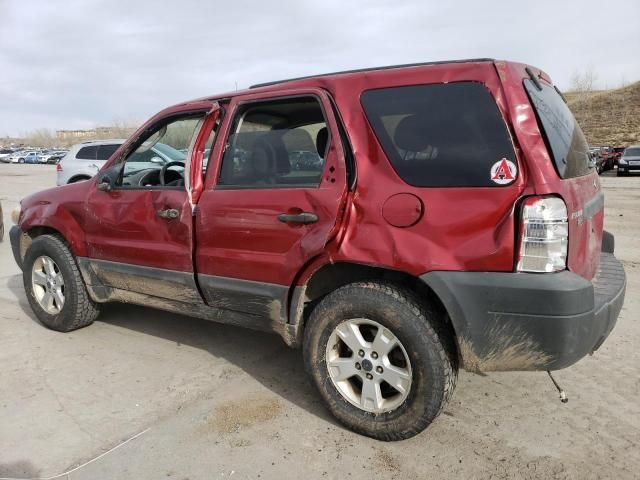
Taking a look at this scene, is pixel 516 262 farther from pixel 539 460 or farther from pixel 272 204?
pixel 272 204

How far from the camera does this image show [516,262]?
231cm

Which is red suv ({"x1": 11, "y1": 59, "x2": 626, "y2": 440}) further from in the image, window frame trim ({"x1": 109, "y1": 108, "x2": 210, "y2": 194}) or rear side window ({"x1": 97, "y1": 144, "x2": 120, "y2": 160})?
rear side window ({"x1": 97, "y1": 144, "x2": 120, "y2": 160})

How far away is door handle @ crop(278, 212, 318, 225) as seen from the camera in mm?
2760

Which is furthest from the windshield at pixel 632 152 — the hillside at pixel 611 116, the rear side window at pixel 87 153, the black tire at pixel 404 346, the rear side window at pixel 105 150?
the black tire at pixel 404 346

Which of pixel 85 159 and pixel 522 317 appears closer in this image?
pixel 522 317

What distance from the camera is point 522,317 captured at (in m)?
2.33

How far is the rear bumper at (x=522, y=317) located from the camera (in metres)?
2.28

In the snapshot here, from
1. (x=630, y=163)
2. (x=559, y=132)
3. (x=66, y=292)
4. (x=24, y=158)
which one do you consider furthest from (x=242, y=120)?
(x=24, y=158)

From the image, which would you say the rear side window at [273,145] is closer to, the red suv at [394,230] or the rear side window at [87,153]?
the red suv at [394,230]

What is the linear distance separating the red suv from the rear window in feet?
0.04

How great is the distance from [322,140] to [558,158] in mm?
1288

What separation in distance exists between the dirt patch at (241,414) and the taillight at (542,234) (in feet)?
5.51

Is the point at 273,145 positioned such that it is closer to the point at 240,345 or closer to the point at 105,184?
the point at 105,184

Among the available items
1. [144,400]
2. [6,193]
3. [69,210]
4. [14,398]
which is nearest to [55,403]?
[14,398]
